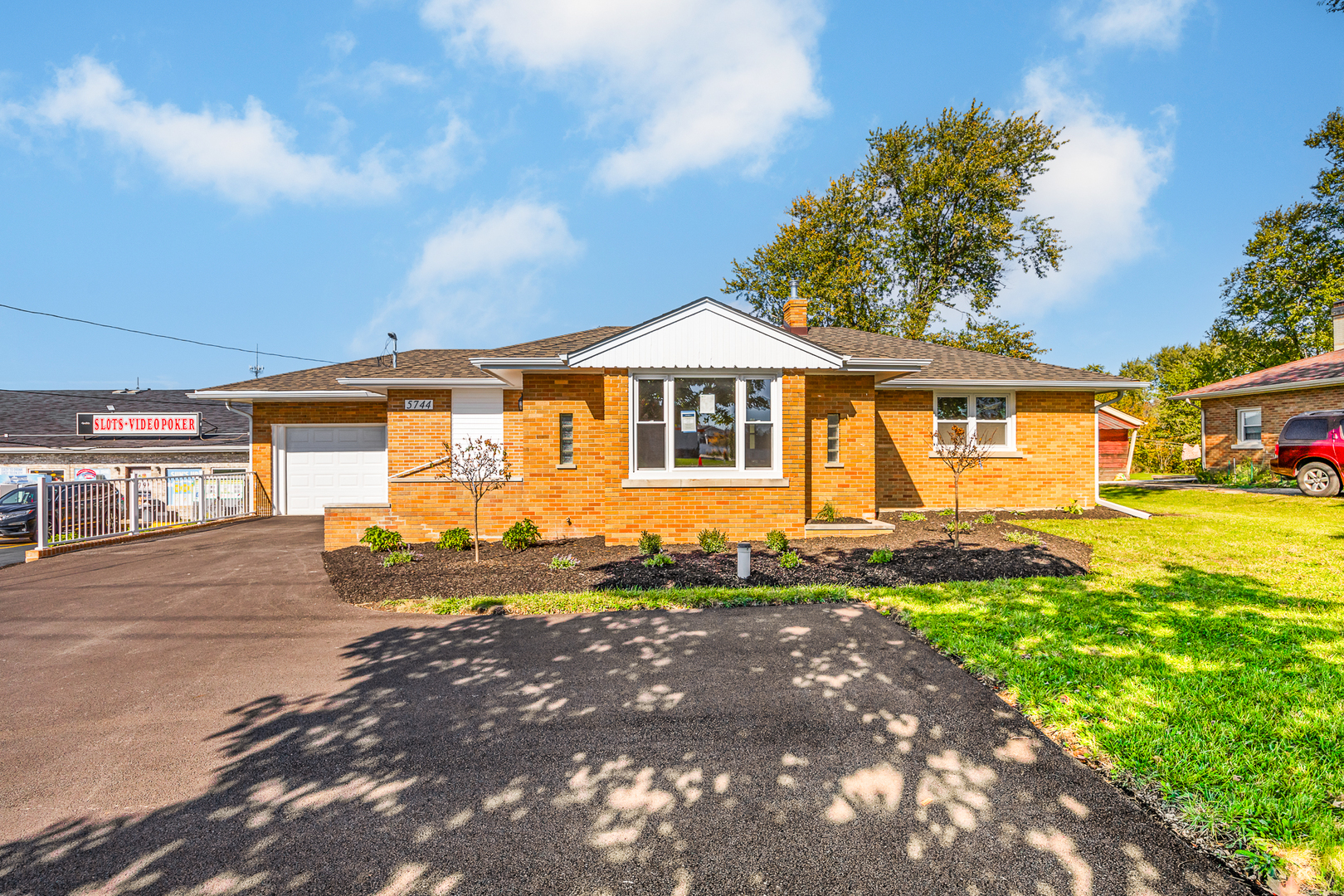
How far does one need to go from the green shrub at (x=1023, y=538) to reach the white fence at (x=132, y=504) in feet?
56.7

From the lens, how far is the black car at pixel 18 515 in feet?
44.3

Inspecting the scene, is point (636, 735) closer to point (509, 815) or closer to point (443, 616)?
point (509, 815)

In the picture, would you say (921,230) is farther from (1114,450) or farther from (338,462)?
(338,462)

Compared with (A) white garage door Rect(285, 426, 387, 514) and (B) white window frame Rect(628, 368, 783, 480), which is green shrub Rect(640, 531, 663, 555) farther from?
(A) white garage door Rect(285, 426, 387, 514)

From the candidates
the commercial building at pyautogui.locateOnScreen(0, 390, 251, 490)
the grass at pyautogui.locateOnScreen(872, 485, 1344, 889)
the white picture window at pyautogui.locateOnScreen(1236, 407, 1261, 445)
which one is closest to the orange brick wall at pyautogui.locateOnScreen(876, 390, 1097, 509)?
the grass at pyautogui.locateOnScreen(872, 485, 1344, 889)

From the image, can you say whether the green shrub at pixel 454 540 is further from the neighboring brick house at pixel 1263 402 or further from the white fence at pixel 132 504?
the neighboring brick house at pixel 1263 402

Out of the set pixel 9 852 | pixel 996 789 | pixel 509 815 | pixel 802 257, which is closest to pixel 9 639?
pixel 9 852

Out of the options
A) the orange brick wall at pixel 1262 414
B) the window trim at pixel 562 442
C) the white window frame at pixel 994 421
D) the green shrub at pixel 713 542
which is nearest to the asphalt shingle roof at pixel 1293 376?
the orange brick wall at pixel 1262 414

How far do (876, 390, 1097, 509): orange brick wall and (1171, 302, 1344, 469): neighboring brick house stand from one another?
10570 millimetres

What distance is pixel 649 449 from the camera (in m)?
10.5

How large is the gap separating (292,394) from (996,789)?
17437mm

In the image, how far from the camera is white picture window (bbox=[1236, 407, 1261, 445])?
20469 mm

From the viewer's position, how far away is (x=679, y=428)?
10.5 meters

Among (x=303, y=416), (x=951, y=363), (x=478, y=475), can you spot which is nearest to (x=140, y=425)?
(x=303, y=416)
